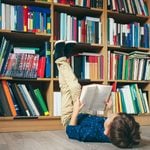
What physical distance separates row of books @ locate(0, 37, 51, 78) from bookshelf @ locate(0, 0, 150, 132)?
1.5 inches

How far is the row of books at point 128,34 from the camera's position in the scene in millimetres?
2928

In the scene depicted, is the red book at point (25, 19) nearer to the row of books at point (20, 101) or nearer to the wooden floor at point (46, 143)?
the row of books at point (20, 101)

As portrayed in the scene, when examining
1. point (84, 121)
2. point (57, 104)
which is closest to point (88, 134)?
point (84, 121)

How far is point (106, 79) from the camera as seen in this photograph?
9.31ft

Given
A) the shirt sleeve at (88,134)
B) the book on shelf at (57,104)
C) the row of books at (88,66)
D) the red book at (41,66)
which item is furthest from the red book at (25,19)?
the shirt sleeve at (88,134)

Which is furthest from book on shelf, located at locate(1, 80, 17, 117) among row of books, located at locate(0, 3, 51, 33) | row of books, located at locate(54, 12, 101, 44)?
row of books, located at locate(54, 12, 101, 44)

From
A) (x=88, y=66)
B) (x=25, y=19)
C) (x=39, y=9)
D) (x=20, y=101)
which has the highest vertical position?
(x=39, y=9)

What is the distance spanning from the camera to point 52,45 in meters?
2.63

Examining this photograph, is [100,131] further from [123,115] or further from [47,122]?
[47,122]

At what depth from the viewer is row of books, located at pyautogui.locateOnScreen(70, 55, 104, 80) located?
9.11 ft

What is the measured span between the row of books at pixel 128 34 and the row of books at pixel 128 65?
11 cm

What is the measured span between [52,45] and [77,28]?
1.11 feet

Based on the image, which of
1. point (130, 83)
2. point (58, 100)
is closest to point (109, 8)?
point (130, 83)

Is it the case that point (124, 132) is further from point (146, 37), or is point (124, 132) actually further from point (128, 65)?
point (146, 37)
